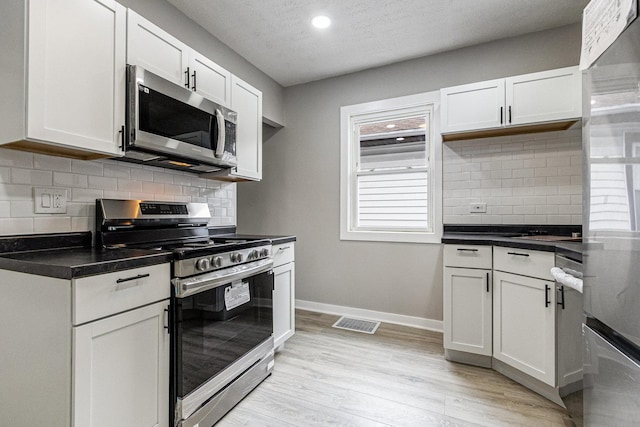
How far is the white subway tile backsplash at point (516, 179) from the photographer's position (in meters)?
2.54

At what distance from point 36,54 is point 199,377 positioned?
1.66m

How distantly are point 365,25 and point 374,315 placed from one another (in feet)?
9.22

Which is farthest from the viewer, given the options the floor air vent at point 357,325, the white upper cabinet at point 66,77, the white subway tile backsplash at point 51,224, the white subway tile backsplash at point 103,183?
the floor air vent at point 357,325

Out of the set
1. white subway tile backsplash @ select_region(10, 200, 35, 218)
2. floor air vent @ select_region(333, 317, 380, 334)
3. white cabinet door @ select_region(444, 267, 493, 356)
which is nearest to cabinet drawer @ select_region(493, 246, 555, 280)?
white cabinet door @ select_region(444, 267, 493, 356)

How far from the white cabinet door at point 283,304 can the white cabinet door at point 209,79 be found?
1.39 meters

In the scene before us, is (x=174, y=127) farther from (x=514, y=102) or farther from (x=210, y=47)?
(x=514, y=102)

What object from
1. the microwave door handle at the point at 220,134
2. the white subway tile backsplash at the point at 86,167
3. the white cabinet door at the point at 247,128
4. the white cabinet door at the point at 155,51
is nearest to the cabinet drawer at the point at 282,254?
the white cabinet door at the point at 247,128

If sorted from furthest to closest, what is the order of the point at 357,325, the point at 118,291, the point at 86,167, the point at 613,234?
the point at 357,325 < the point at 86,167 < the point at 118,291 < the point at 613,234

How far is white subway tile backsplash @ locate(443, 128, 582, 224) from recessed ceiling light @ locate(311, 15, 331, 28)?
5.13 ft

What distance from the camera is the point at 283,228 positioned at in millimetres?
3809

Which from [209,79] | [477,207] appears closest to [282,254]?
[209,79]

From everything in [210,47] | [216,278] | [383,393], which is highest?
[210,47]

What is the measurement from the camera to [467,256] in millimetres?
2303

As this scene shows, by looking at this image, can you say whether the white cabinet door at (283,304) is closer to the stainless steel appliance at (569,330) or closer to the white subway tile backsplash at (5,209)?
the white subway tile backsplash at (5,209)
